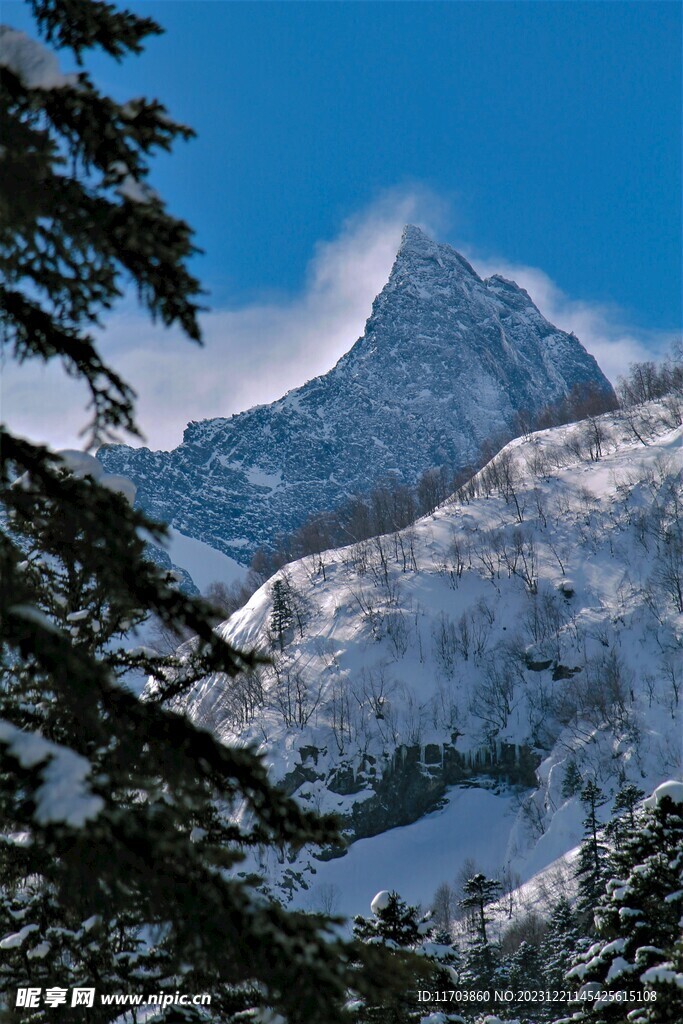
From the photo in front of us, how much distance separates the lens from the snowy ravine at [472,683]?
6562cm

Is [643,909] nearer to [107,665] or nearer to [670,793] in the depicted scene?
[670,793]

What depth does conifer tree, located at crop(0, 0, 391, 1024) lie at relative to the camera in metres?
3.19

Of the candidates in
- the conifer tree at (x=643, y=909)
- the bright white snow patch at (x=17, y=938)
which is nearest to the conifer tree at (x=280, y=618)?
the conifer tree at (x=643, y=909)

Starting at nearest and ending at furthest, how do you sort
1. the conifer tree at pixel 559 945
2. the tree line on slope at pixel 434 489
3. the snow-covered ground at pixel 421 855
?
the conifer tree at pixel 559 945 < the snow-covered ground at pixel 421 855 < the tree line on slope at pixel 434 489

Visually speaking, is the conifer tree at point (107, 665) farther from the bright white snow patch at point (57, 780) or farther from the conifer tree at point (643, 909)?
the conifer tree at point (643, 909)

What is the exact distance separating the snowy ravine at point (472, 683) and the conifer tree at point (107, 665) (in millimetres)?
57085

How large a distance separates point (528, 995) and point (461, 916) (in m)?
26.4

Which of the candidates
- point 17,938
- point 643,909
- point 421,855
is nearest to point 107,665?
point 17,938

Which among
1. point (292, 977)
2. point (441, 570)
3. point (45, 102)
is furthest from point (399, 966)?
point (441, 570)

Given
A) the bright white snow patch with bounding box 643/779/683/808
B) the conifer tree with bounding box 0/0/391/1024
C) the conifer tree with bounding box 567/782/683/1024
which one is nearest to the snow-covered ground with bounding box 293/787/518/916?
the conifer tree with bounding box 567/782/683/1024

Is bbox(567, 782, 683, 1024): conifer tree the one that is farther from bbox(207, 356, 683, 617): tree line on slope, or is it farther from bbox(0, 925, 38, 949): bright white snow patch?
bbox(207, 356, 683, 617): tree line on slope

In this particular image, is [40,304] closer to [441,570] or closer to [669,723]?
[669,723]

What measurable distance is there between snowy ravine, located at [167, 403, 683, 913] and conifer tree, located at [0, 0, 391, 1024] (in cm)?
5708

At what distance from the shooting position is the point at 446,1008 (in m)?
15.5
